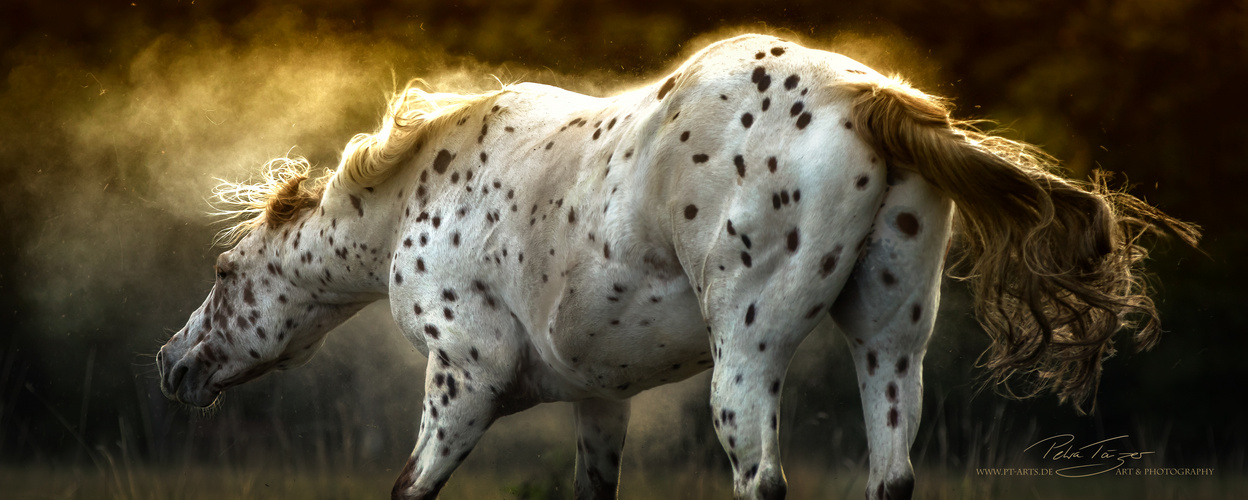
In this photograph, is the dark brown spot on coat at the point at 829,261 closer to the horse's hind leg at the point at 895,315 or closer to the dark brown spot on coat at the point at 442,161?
the horse's hind leg at the point at 895,315

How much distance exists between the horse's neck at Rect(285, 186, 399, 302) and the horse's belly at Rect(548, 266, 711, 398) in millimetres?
745

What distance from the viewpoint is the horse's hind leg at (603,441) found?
265 cm

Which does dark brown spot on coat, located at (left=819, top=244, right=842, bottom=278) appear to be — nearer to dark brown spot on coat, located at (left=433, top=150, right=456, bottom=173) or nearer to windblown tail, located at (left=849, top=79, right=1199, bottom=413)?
windblown tail, located at (left=849, top=79, right=1199, bottom=413)

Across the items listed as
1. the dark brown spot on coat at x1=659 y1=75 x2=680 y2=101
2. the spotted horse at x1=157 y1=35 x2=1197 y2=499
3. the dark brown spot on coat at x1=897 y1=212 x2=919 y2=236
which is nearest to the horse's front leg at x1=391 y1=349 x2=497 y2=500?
the spotted horse at x1=157 y1=35 x2=1197 y2=499

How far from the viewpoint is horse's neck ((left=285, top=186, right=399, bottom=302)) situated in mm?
2586

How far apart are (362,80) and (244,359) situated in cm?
173

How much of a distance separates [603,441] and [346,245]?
967 mm

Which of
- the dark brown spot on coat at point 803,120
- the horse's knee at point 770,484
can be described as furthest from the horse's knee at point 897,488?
the dark brown spot on coat at point 803,120

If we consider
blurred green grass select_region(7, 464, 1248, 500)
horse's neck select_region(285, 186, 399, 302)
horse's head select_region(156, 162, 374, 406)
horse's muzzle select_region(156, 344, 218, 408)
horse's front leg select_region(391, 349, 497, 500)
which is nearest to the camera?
horse's front leg select_region(391, 349, 497, 500)

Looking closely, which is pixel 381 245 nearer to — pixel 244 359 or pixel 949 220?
pixel 244 359

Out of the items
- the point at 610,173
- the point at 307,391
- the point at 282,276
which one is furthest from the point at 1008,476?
the point at 307,391

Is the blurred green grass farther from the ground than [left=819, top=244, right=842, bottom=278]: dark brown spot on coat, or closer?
closer

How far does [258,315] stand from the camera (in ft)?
9.45

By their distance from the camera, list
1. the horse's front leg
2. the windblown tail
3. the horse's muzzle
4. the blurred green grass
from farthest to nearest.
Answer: the blurred green grass → the horse's muzzle → the horse's front leg → the windblown tail
